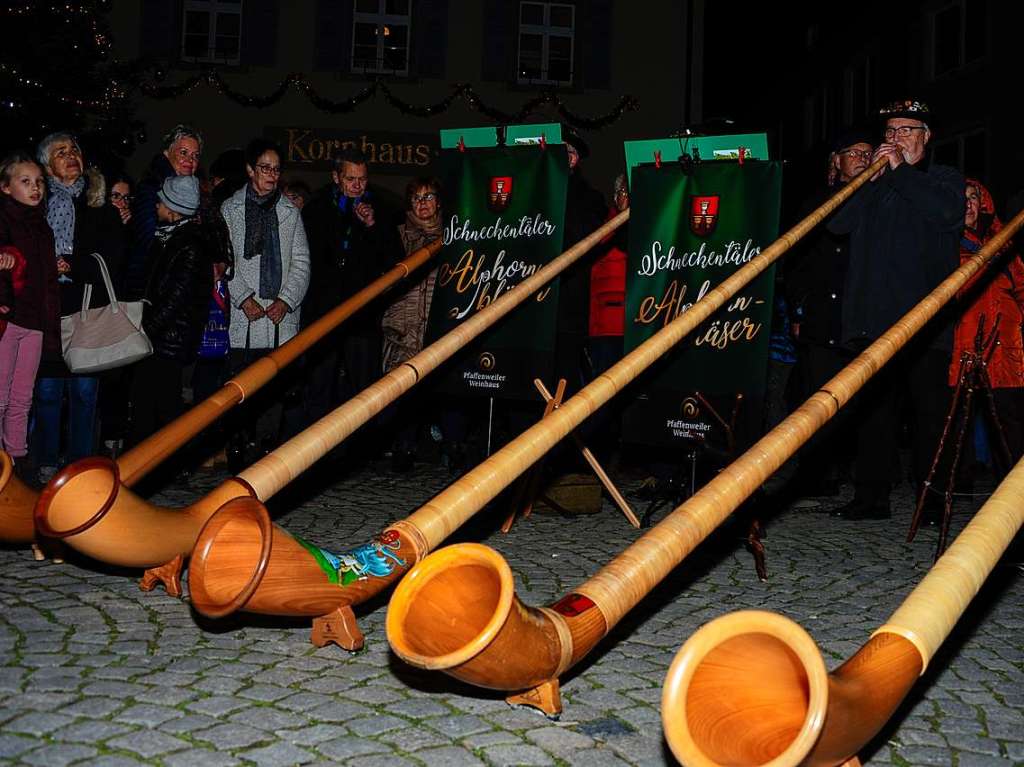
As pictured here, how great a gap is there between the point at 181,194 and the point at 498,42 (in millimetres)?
11046

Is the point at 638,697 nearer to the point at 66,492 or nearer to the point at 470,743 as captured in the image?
the point at 470,743

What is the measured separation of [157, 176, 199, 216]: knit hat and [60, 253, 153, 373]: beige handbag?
1.84ft

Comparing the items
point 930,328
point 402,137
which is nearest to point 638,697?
point 930,328

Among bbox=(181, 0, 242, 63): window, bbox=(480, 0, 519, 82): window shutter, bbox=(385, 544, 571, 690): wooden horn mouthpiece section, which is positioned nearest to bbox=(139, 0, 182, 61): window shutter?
bbox=(181, 0, 242, 63): window

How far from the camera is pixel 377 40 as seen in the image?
1620 centimetres

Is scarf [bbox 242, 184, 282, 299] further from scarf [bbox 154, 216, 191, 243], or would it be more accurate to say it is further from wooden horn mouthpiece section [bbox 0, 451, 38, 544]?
wooden horn mouthpiece section [bbox 0, 451, 38, 544]

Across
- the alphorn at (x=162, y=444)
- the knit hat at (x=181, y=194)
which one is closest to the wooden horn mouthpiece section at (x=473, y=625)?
the alphorn at (x=162, y=444)

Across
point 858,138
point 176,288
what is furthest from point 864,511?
point 176,288

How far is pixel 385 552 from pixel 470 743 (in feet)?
1.97

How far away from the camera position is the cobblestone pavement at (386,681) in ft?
8.66

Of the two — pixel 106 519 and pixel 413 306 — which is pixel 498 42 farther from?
pixel 106 519

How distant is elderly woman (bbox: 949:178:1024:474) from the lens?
6.20 m

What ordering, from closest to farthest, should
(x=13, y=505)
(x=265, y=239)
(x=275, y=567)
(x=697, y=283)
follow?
(x=275, y=567), (x=13, y=505), (x=697, y=283), (x=265, y=239)

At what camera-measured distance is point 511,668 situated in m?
2.37
